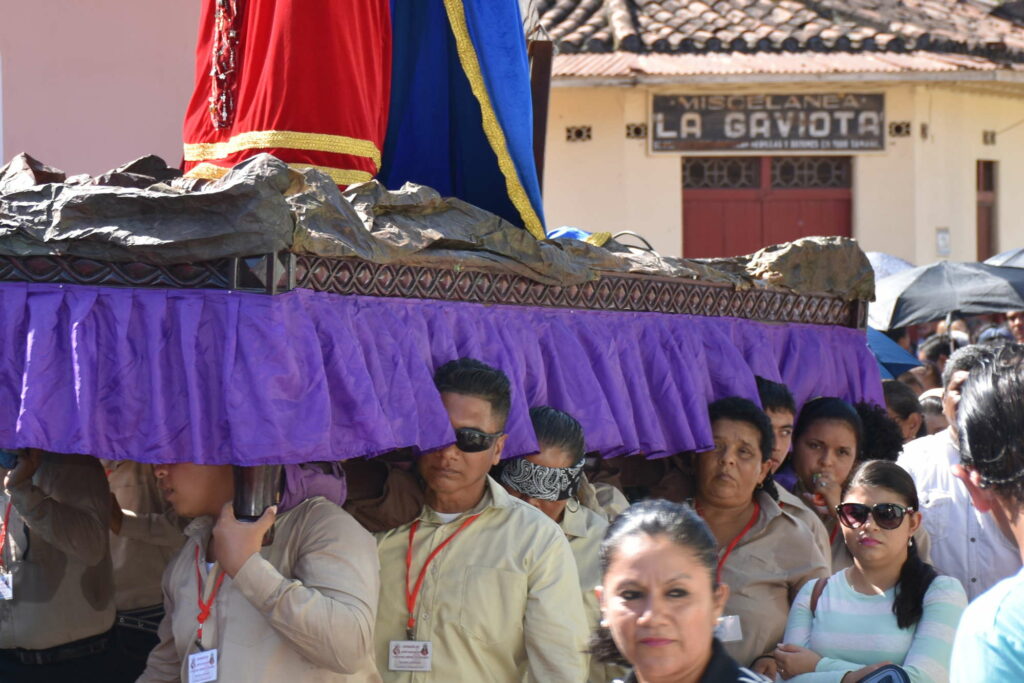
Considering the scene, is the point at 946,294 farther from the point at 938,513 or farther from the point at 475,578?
the point at 475,578

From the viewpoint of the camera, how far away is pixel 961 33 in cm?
1411

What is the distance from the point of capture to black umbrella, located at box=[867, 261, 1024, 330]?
9.21 metres

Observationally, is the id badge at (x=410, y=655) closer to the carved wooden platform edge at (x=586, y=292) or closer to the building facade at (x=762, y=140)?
the carved wooden platform edge at (x=586, y=292)

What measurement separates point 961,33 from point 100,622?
39.4 ft

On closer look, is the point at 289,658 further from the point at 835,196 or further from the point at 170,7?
the point at 835,196

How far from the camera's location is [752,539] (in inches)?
180

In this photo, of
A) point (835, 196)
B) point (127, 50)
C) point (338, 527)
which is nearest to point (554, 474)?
point (338, 527)

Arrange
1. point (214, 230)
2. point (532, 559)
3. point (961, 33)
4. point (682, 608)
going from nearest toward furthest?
point (682, 608) → point (214, 230) → point (532, 559) → point (961, 33)

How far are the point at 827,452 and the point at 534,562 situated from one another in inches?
79.3

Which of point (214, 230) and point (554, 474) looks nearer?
point (214, 230)

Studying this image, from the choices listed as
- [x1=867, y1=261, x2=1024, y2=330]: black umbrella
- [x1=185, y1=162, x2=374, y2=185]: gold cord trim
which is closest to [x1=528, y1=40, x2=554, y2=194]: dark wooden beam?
[x1=185, y1=162, x2=374, y2=185]: gold cord trim

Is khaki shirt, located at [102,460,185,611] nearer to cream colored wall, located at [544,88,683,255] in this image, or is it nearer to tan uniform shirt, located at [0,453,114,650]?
tan uniform shirt, located at [0,453,114,650]

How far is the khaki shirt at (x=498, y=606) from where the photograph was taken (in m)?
3.74

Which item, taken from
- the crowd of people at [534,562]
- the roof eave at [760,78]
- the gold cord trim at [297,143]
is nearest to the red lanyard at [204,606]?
the crowd of people at [534,562]
